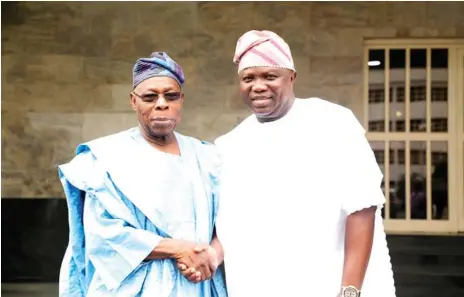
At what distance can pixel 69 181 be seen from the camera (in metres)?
2.20

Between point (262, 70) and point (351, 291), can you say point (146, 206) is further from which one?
point (351, 291)

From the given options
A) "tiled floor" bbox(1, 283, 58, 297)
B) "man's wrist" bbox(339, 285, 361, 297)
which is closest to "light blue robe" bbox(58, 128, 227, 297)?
"man's wrist" bbox(339, 285, 361, 297)

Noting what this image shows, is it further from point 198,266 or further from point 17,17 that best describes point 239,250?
point 17,17

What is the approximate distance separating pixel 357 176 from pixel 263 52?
0.51 meters

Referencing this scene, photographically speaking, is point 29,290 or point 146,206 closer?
point 146,206

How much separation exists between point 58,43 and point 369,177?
16.8 ft

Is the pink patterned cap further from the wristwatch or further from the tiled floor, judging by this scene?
the tiled floor

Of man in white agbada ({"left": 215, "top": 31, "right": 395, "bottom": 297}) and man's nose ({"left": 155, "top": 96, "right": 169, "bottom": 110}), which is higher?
man's nose ({"left": 155, "top": 96, "right": 169, "bottom": 110})

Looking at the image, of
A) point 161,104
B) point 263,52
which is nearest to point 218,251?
point 161,104

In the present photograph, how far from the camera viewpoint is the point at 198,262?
213cm

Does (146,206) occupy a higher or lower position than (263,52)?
lower

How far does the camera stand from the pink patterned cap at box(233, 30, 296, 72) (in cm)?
206

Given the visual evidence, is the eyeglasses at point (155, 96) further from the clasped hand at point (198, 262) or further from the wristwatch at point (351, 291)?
the wristwatch at point (351, 291)

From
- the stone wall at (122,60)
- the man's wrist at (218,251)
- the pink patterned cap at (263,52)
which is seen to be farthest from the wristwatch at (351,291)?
the stone wall at (122,60)
